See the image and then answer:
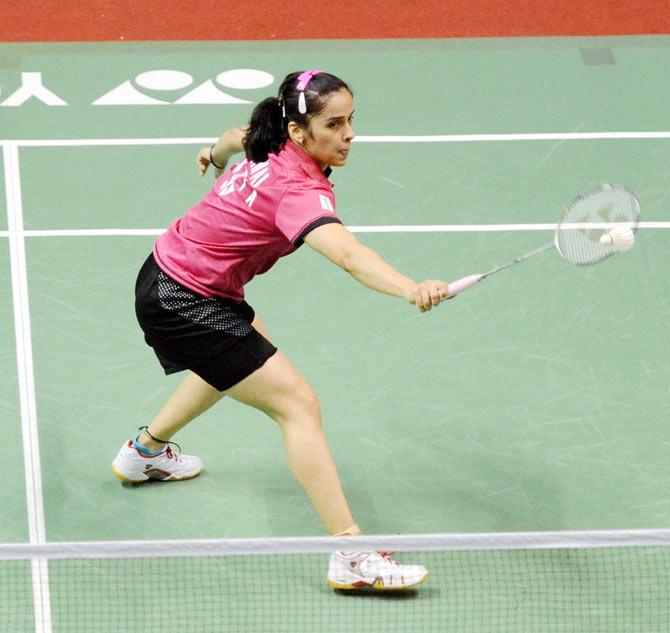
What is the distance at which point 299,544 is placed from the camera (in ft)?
12.9

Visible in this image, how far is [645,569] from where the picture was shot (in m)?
5.25

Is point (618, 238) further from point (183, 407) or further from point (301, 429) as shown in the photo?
point (183, 407)

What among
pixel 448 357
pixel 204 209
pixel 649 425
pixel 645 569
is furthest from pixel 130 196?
pixel 645 569

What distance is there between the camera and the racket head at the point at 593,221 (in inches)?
195

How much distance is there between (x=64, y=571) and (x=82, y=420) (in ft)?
3.66

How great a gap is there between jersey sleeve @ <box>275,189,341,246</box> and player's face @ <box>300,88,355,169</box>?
199mm

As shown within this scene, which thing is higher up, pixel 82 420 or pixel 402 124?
pixel 402 124

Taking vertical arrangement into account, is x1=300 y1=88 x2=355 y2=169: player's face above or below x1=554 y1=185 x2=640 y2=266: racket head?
above

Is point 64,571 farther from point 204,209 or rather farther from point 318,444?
point 204,209

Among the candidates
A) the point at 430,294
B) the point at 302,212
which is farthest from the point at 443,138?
the point at 430,294

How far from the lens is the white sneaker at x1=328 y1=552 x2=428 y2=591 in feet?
16.6

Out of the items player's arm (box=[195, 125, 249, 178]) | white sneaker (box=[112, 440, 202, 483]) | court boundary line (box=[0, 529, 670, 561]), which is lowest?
court boundary line (box=[0, 529, 670, 561])

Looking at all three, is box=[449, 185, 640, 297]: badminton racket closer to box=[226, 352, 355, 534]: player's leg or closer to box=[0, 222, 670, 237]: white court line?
box=[226, 352, 355, 534]: player's leg

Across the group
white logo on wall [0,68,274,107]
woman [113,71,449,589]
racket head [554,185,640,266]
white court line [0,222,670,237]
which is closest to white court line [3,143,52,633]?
white court line [0,222,670,237]
